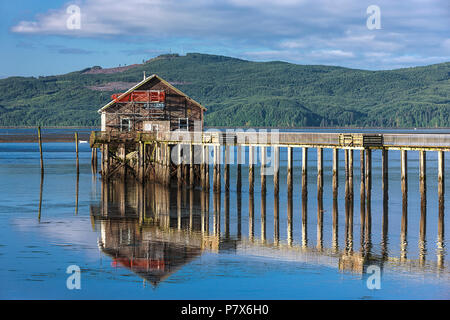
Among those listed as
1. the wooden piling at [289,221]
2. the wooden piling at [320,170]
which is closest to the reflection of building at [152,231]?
the wooden piling at [289,221]

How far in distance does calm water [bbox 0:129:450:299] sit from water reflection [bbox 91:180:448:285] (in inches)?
2.3

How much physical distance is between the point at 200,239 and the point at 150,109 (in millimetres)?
36617

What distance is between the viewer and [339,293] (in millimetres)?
26844

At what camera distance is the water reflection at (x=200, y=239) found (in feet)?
103

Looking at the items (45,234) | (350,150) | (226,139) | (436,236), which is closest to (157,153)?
(226,139)

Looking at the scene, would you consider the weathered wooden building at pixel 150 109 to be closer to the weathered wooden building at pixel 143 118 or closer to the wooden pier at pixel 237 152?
the weathered wooden building at pixel 143 118

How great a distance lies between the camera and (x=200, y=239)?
1463 inches

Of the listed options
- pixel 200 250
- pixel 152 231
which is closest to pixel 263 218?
pixel 152 231

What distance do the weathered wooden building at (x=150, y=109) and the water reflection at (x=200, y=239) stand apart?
62.3 ft

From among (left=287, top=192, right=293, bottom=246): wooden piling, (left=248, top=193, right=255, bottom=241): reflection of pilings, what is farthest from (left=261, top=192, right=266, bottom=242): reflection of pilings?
(left=287, top=192, right=293, bottom=246): wooden piling

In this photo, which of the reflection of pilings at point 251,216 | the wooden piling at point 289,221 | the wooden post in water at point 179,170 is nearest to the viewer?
the wooden piling at point 289,221

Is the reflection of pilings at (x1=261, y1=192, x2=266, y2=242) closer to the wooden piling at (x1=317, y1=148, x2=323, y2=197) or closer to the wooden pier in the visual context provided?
the wooden pier

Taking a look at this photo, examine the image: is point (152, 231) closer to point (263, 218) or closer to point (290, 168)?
point (263, 218)
